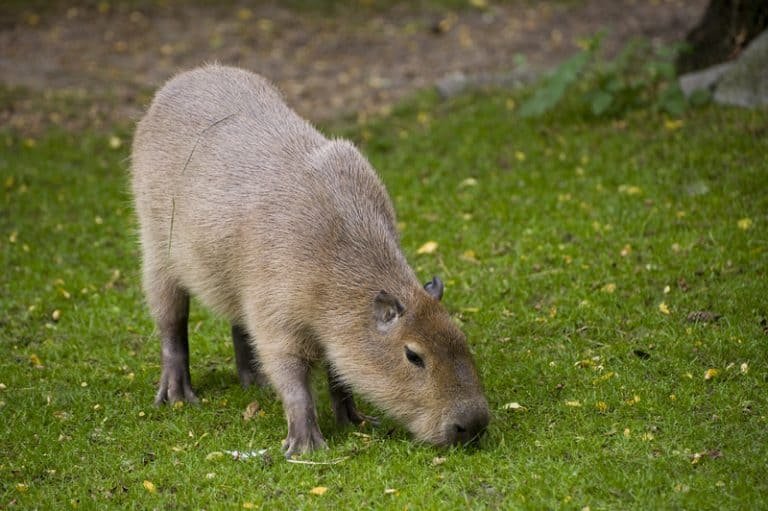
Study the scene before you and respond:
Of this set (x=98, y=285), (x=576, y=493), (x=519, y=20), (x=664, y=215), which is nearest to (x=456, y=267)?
(x=664, y=215)

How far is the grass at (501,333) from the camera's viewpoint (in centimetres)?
522

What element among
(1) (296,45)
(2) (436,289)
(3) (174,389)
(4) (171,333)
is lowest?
(1) (296,45)

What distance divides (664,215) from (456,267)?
5.85 ft

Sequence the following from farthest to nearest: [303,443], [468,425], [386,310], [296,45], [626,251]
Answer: [296,45], [626,251], [303,443], [386,310], [468,425]

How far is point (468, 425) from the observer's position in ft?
17.4

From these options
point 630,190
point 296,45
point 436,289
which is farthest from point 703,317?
point 296,45

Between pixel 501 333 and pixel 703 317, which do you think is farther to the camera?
pixel 501 333

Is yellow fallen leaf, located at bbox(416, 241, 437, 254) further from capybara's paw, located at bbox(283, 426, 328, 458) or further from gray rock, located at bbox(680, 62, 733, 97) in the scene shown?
gray rock, located at bbox(680, 62, 733, 97)

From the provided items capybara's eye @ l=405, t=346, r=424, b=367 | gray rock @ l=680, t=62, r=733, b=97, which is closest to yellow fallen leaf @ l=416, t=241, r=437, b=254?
→ capybara's eye @ l=405, t=346, r=424, b=367

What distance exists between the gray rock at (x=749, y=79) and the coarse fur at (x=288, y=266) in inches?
213

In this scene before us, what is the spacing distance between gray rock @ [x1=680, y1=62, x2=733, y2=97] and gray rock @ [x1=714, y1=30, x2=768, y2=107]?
4.7 inches

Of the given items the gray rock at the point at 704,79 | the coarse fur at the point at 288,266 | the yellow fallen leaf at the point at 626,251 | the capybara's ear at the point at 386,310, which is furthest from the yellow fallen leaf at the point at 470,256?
the gray rock at the point at 704,79

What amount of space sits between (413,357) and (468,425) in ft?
1.52

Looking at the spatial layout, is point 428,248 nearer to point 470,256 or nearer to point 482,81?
point 470,256
